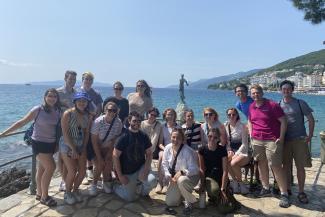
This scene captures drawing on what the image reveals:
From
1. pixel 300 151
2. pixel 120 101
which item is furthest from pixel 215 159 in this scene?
pixel 120 101

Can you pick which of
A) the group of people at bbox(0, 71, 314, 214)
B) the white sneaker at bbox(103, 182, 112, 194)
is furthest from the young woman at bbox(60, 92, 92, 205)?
the white sneaker at bbox(103, 182, 112, 194)

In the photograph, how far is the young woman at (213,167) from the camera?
516 cm

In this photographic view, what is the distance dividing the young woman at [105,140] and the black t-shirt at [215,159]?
1.52 m

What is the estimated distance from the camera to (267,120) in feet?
18.0

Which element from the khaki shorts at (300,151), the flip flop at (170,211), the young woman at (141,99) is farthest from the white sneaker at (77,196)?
the khaki shorts at (300,151)

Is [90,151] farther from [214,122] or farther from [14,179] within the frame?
[14,179]

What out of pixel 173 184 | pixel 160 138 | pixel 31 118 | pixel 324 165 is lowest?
pixel 324 165

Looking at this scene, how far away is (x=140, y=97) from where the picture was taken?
281 inches

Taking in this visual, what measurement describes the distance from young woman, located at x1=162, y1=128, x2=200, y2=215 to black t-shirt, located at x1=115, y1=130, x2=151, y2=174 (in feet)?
1.34

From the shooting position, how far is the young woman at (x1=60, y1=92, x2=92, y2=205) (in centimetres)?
514

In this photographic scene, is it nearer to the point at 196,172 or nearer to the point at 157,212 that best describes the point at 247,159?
the point at 196,172

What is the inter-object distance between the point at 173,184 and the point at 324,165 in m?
4.98

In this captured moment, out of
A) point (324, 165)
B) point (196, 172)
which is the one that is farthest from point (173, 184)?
point (324, 165)

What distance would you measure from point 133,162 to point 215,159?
1331 millimetres
